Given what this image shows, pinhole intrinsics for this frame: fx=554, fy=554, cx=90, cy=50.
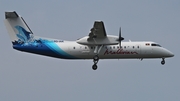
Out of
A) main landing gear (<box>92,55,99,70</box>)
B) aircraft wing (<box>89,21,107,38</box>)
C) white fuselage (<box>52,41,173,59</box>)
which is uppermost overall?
aircraft wing (<box>89,21,107,38</box>)

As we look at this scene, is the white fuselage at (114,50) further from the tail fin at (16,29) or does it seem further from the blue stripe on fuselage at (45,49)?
the tail fin at (16,29)

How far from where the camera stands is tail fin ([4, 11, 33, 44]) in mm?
47625

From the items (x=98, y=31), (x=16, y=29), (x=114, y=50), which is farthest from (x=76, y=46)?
(x=16, y=29)

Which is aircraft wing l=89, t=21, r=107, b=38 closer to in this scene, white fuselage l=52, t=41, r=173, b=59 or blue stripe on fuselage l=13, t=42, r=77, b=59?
white fuselage l=52, t=41, r=173, b=59

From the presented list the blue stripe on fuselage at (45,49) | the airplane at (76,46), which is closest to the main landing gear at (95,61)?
the airplane at (76,46)

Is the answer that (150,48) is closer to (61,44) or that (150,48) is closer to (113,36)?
(113,36)

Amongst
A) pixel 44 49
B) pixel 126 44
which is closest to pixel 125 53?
pixel 126 44

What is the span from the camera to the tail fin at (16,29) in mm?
47625

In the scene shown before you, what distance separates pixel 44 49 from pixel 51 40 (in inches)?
45.2

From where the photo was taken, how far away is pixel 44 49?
47562mm

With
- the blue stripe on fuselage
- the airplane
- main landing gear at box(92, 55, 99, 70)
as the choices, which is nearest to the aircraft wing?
the airplane

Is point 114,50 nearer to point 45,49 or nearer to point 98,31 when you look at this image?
point 98,31

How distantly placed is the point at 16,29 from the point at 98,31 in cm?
731

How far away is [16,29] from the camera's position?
157 feet
